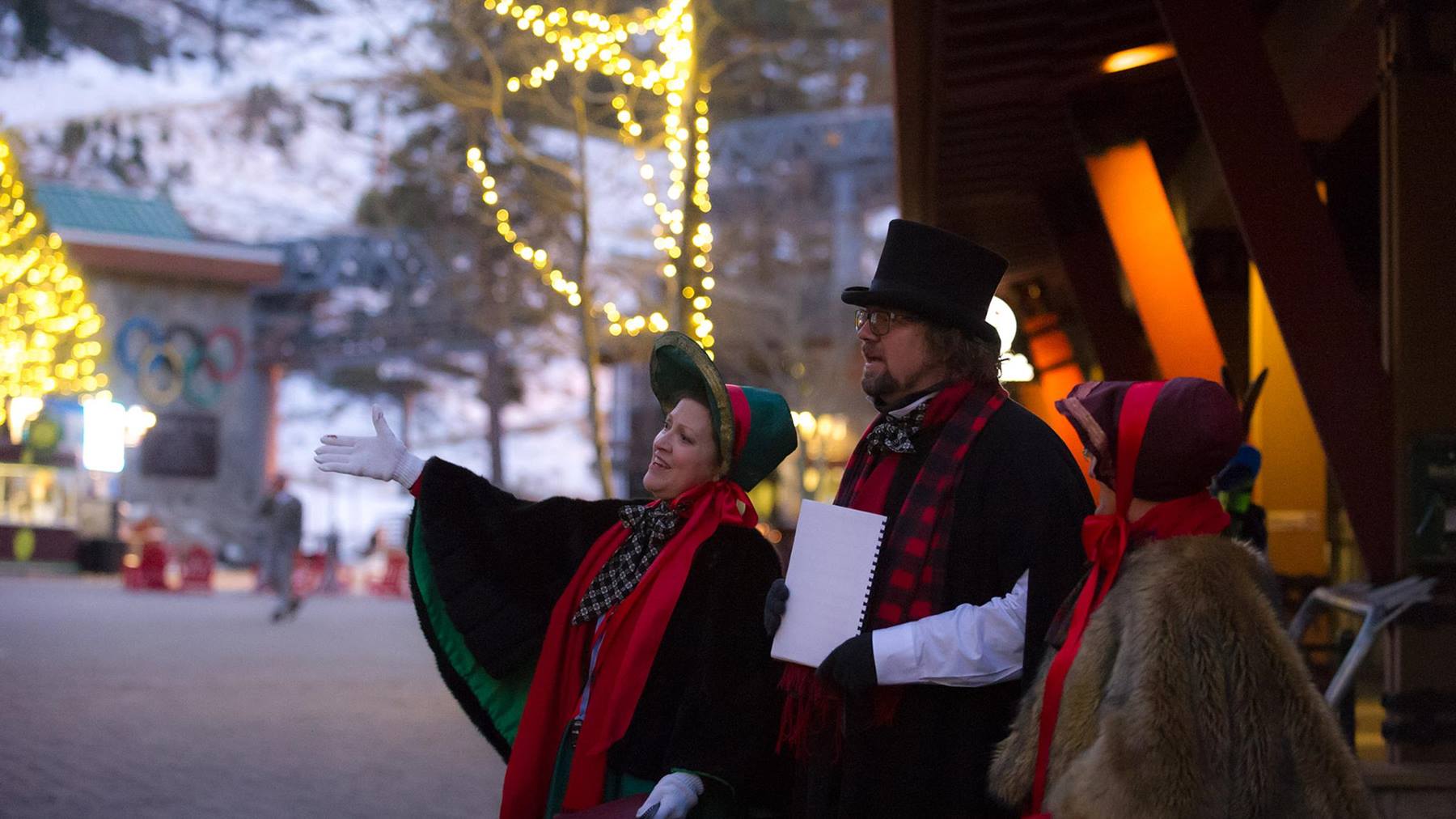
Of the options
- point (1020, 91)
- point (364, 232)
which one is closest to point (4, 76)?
point (1020, 91)

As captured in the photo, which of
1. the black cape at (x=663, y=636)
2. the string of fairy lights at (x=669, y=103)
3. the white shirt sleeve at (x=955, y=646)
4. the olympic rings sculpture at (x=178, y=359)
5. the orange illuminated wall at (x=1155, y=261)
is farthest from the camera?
the olympic rings sculpture at (x=178, y=359)

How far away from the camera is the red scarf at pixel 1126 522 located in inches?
110

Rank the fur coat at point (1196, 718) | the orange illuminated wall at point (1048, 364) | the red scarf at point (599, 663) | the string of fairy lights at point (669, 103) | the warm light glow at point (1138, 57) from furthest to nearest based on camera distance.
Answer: the orange illuminated wall at point (1048, 364), the string of fairy lights at point (669, 103), the warm light glow at point (1138, 57), the red scarf at point (599, 663), the fur coat at point (1196, 718)

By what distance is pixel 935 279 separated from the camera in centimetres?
334

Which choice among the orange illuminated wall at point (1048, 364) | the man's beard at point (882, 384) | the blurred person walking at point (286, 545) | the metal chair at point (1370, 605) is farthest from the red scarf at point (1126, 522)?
the blurred person walking at point (286, 545)

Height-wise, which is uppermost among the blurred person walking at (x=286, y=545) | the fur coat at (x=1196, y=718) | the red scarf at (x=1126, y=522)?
the red scarf at (x=1126, y=522)

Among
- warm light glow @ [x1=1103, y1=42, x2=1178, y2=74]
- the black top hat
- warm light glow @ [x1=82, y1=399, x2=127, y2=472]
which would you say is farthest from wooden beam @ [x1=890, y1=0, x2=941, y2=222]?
warm light glow @ [x1=82, y1=399, x2=127, y2=472]

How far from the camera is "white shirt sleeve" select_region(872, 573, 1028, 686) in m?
3.01

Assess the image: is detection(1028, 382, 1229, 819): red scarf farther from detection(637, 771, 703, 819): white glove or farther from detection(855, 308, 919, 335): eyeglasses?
detection(637, 771, 703, 819): white glove

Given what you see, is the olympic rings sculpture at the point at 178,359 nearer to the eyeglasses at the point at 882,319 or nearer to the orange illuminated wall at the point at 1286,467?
the orange illuminated wall at the point at 1286,467

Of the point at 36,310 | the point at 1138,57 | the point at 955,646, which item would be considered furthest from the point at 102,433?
the point at 955,646

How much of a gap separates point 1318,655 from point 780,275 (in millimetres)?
27788

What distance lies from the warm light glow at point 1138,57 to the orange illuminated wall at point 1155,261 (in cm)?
64

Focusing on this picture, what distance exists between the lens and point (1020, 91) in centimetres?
923
